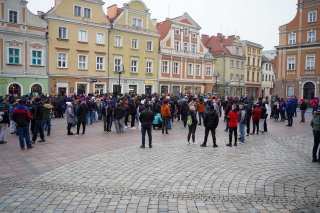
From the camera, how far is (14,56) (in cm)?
Answer: 2722

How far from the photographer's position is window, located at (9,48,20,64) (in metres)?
27.0

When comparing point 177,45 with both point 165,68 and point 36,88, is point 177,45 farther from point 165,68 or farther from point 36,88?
point 36,88

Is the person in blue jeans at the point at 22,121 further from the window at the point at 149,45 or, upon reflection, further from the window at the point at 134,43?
the window at the point at 149,45

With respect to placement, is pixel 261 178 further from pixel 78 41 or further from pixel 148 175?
pixel 78 41

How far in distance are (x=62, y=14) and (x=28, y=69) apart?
7.57 m

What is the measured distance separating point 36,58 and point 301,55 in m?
36.6

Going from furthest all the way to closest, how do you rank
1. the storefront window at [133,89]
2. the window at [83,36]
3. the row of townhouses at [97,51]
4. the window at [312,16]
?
the window at [312,16]
the storefront window at [133,89]
the window at [83,36]
the row of townhouses at [97,51]

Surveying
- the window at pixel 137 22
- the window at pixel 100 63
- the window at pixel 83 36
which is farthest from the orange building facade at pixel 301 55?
the window at pixel 83 36

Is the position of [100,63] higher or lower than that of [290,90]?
higher

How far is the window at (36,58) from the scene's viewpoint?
1117 inches

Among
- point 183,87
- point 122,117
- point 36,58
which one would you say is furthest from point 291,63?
point 36,58

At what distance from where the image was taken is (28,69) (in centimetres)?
2806

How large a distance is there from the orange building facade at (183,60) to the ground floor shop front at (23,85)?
694 inches

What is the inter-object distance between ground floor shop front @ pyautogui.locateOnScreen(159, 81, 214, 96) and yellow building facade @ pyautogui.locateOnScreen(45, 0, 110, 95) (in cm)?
1012
